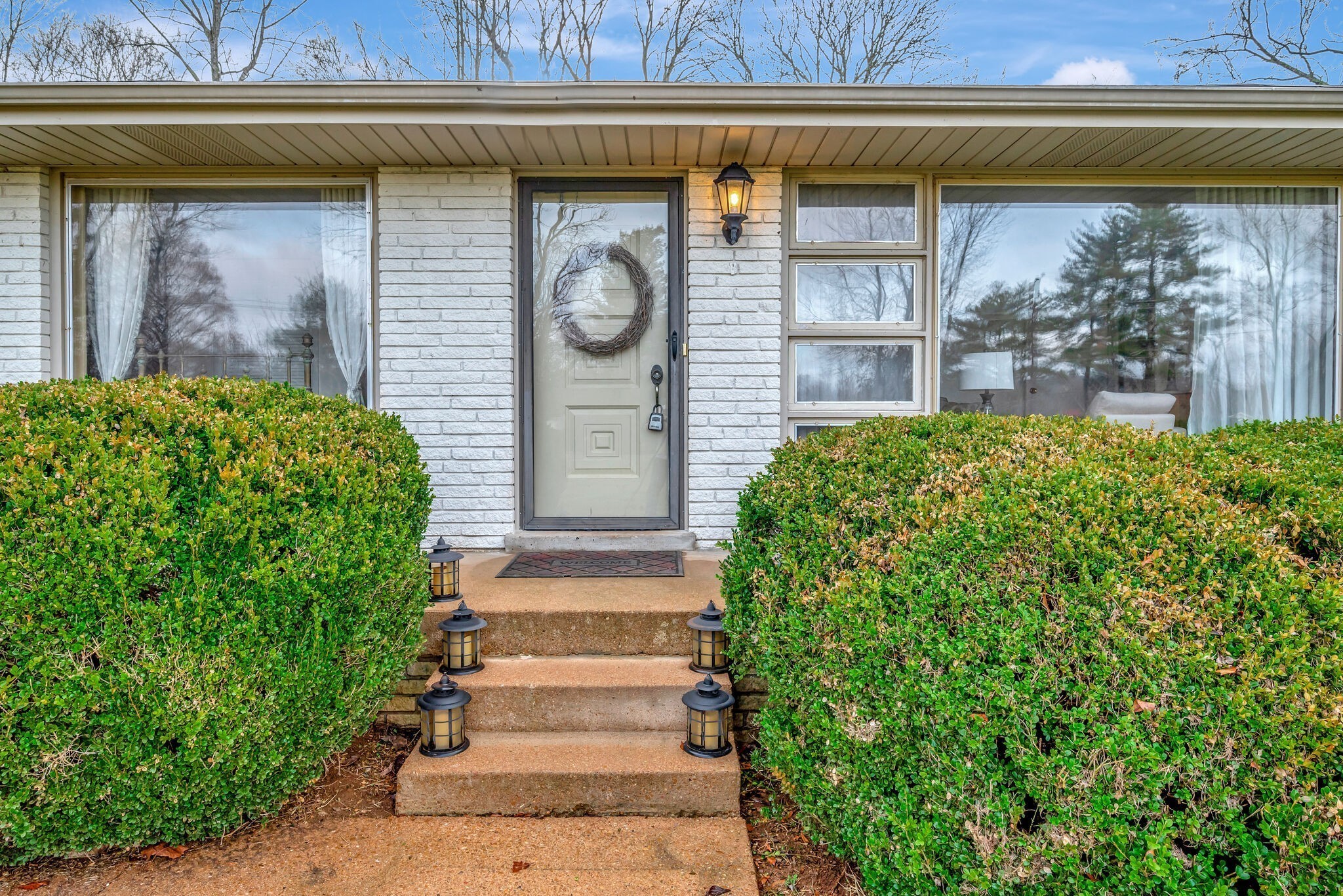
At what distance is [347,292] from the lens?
12.9 ft

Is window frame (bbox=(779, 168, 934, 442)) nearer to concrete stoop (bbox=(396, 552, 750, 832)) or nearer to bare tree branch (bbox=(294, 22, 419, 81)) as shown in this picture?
concrete stoop (bbox=(396, 552, 750, 832))

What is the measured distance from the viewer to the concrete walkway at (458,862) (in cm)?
172

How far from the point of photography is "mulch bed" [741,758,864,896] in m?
1.73

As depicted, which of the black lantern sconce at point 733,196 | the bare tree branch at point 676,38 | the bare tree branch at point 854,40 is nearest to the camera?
the black lantern sconce at point 733,196

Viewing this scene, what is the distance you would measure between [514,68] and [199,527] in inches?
257

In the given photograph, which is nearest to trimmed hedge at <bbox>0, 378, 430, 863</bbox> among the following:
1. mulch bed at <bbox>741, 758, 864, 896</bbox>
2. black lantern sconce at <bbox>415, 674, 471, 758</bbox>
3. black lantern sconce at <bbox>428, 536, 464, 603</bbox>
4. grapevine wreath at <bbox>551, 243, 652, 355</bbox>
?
black lantern sconce at <bbox>415, 674, 471, 758</bbox>

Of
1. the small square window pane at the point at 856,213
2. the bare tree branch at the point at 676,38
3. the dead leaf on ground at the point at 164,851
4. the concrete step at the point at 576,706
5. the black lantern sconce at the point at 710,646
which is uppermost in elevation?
the bare tree branch at the point at 676,38

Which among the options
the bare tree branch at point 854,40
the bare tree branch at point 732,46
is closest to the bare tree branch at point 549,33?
the bare tree branch at point 732,46

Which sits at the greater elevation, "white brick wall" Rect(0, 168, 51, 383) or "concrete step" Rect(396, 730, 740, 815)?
"white brick wall" Rect(0, 168, 51, 383)

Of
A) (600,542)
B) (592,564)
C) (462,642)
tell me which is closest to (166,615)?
(462,642)

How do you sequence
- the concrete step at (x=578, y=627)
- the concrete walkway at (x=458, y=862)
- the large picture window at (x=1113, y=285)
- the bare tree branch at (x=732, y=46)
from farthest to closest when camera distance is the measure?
1. the bare tree branch at (x=732, y=46)
2. the large picture window at (x=1113, y=285)
3. the concrete step at (x=578, y=627)
4. the concrete walkway at (x=458, y=862)

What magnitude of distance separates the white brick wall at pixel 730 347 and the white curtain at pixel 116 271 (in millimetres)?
3101

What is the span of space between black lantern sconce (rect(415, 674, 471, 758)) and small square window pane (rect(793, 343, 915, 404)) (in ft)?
8.29

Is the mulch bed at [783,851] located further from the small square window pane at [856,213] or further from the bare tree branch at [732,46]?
the bare tree branch at [732,46]
